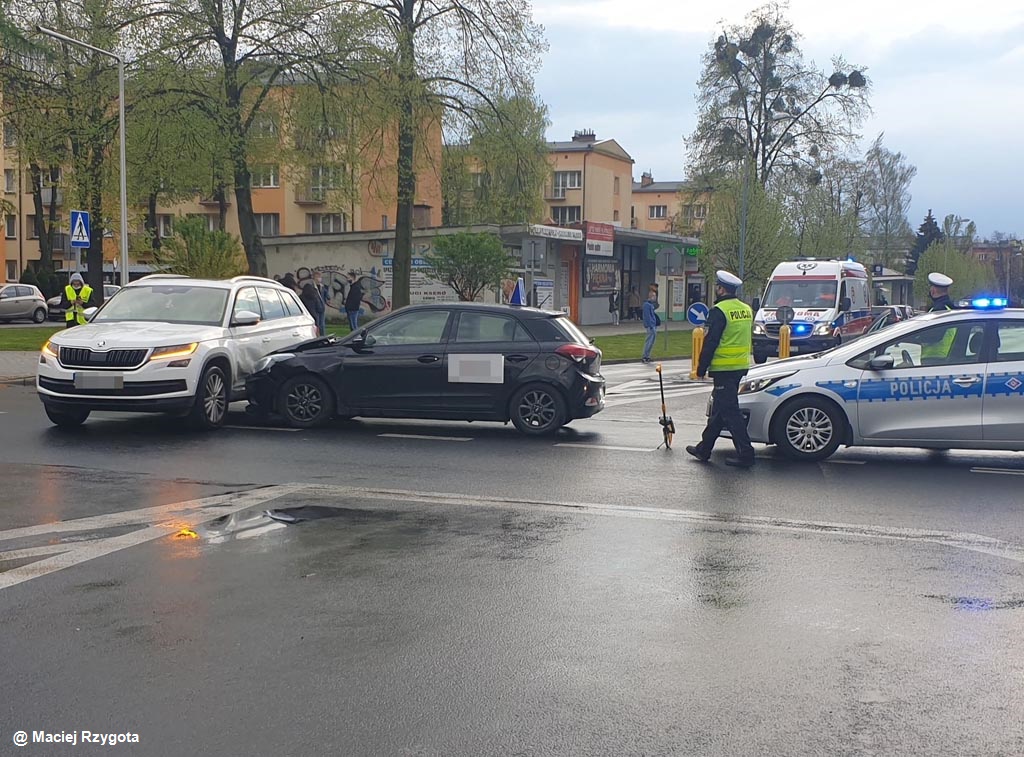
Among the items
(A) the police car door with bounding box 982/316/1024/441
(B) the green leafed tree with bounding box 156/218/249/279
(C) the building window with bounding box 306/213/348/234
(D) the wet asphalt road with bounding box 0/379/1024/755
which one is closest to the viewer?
(D) the wet asphalt road with bounding box 0/379/1024/755

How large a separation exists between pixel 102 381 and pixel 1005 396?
9138mm

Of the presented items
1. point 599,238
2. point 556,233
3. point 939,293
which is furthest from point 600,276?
point 939,293

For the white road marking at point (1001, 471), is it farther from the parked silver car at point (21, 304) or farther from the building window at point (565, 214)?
the building window at point (565, 214)

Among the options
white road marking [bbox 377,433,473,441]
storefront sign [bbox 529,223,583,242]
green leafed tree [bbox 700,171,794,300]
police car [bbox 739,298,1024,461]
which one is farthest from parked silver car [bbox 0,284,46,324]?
police car [bbox 739,298,1024,461]

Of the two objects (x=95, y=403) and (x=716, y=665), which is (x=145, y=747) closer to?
(x=716, y=665)

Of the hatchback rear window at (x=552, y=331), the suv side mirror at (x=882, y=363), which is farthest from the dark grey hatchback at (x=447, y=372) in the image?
the suv side mirror at (x=882, y=363)

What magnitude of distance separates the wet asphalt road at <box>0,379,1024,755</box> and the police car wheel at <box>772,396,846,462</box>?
72 cm

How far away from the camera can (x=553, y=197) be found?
284 ft

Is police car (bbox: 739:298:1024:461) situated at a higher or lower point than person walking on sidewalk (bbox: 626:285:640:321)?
lower

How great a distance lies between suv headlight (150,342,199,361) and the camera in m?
12.0

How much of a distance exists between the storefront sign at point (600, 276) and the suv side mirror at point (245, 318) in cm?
3256

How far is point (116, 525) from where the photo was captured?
7.59m

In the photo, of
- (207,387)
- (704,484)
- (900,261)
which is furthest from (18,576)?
(900,261)

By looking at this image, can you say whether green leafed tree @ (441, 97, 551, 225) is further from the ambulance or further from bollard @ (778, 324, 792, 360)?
bollard @ (778, 324, 792, 360)
